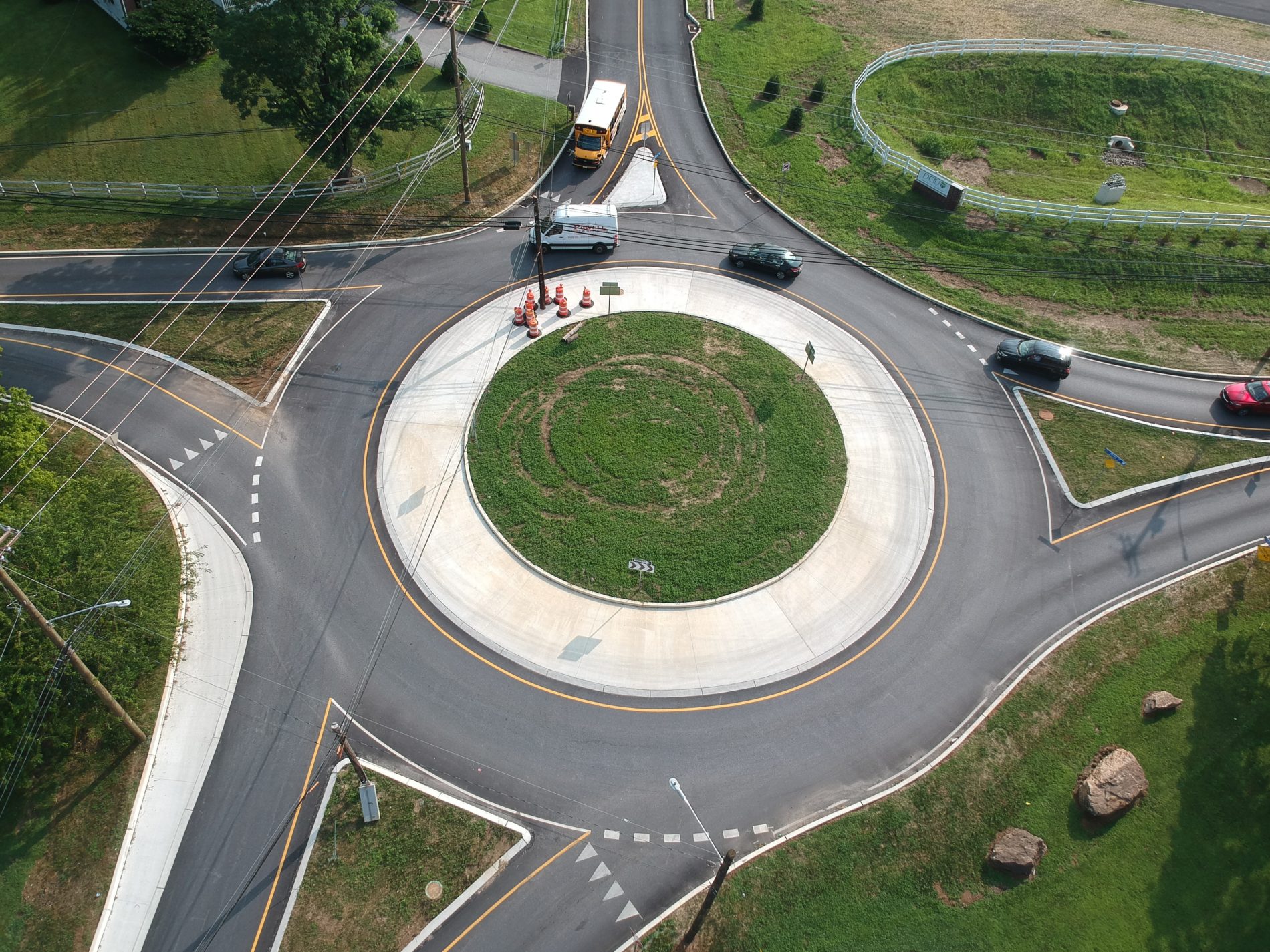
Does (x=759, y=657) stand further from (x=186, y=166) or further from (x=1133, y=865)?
(x=186, y=166)

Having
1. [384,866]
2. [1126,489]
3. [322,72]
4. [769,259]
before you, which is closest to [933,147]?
[769,259]

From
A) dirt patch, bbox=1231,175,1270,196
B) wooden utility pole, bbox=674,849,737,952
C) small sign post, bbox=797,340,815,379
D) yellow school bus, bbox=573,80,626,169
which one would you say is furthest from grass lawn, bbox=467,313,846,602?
dirt patch, bbox=1231,175,1270,196

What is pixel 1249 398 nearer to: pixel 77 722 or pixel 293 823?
pixel 293 823

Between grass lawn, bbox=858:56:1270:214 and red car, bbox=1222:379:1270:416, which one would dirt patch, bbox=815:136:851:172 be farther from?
red car, bbox=1222:379:1270:416

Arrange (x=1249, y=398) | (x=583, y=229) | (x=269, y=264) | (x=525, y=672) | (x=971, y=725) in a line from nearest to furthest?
(x=971, y=725)
(x=525, y=672)
(x=1249, y=398)
(x=269, y=264)
(x=583, y=229)

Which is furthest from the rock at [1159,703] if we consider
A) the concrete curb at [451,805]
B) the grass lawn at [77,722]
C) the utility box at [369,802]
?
the grass lawn at [77,722]

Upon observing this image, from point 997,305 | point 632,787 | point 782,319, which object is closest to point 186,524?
point 632,787

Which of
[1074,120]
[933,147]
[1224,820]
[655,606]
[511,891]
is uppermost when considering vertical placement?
[1074,120]
